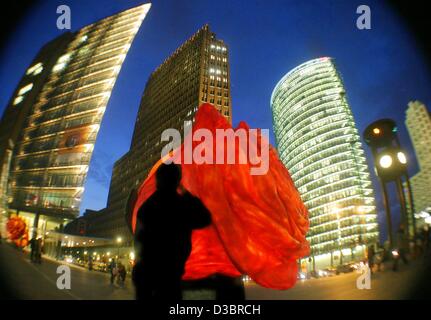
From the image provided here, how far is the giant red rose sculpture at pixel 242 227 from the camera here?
10.2ft

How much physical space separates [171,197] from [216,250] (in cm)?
184

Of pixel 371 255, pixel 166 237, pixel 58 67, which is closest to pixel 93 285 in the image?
pixel 166 237

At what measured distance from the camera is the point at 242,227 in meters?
3.18

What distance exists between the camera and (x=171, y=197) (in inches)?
68.9

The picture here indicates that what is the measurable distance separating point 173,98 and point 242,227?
54.1 metres

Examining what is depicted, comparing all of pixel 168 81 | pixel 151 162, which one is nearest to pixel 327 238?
pixel 151 162

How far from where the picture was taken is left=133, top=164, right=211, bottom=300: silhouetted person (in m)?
1.62

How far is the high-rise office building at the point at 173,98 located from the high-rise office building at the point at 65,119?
29.2 metres

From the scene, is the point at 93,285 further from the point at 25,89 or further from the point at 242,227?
the point at 25,89

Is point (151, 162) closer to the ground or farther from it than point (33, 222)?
farther from it

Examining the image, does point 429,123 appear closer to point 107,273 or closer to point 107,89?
point 107,273

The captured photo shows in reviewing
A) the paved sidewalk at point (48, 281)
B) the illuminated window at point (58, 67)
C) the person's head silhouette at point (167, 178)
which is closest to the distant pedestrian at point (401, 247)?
the person's head silhouette at point (167, 178)

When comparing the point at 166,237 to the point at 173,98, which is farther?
the point at 173,98
